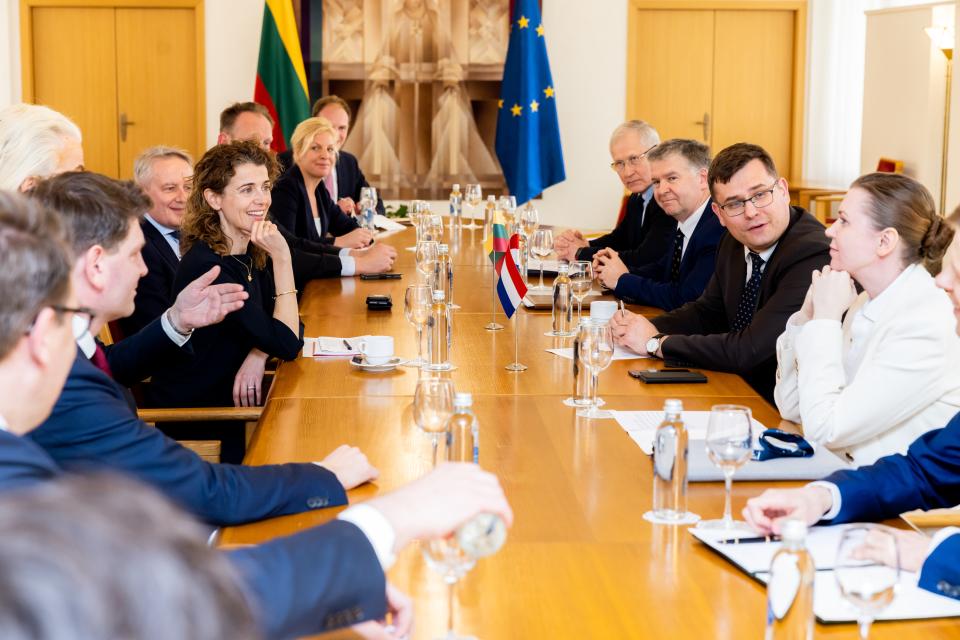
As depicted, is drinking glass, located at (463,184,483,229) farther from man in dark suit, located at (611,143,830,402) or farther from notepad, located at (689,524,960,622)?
notepad, located at (689,524,960,622)

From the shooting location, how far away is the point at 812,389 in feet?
8.82

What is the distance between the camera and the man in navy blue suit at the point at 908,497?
1704 mm

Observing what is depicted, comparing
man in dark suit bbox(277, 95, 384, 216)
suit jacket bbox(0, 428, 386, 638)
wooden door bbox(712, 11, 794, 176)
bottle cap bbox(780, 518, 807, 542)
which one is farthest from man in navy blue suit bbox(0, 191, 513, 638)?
wooden door bbox(712, 11, 794, 176)

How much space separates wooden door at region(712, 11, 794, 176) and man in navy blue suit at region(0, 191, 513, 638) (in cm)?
863

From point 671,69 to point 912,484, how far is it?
25.9 feet

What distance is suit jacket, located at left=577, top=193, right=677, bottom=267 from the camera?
5465 millimetres

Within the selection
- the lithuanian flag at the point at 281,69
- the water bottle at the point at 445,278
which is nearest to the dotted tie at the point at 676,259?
the water bottle at the point at 445,278

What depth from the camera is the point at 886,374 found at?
2590 mm

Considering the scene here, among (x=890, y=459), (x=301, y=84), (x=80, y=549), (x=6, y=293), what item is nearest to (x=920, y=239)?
(x=890, y=459)

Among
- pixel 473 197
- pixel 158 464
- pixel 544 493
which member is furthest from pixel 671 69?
pixel 158 464

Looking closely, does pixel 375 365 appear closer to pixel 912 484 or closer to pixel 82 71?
pixel 912 484

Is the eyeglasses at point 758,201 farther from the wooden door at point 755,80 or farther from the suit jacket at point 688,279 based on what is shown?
the wooden door at point 755,80

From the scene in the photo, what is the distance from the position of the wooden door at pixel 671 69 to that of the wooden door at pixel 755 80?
0.33 feet

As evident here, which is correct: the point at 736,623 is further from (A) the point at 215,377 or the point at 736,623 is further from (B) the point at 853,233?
A: (A) the point at 215,377
